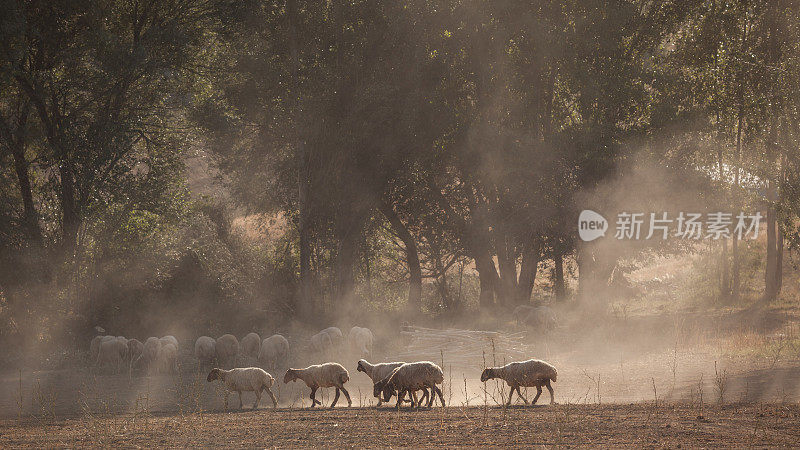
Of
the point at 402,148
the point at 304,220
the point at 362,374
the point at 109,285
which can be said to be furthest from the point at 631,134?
the point at 109,285

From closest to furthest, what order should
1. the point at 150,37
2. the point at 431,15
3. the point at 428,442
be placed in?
the point at 428,442, the point at 150,37, the point at 431,15

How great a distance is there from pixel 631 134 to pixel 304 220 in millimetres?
14008

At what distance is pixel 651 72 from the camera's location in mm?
33500

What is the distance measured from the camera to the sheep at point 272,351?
24.9m

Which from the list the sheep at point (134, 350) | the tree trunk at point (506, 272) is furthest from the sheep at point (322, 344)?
the tree trunk at point (506, 272)

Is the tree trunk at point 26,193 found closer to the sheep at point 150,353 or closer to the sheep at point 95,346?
the sheep at point 95,346

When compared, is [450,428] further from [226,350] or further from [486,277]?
[486,277]

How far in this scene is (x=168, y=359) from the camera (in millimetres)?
24672

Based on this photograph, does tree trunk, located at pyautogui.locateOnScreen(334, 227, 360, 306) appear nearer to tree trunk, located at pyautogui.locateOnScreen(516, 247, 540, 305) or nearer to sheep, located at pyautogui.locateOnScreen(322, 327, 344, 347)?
sheep, located at pyautogui.locateOnScreen(322, 327, 344, 347)

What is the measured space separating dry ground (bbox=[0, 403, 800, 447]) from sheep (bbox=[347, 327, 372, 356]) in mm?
11614

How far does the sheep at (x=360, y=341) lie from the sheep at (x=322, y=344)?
81 cm

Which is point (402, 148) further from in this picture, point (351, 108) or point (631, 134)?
point (631, 134)

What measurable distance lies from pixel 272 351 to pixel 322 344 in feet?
7.30

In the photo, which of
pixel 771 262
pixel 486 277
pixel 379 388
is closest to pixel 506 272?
pixel 486 277
